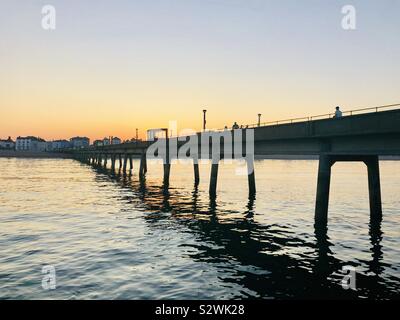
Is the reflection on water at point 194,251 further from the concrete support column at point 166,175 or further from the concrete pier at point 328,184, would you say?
the concrete support column at point 166,175

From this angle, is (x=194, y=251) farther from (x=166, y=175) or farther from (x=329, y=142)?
(x=166, y=175)

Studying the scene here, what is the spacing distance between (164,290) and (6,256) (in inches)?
380

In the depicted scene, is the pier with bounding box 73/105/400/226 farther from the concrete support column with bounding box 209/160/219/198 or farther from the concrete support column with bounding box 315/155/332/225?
the concrete support column with bounding box 209/160/219/198

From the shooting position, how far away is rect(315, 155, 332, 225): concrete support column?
90.7ft

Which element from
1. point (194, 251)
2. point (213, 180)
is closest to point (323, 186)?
point (194, 251)

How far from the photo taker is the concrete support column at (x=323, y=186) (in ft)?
90.7

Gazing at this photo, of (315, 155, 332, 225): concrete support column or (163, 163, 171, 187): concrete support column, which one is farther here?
(163, 163, 171, 187): concrete support column

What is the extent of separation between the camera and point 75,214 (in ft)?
108

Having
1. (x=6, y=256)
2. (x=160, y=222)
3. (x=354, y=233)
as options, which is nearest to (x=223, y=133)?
(x=160, y=222)

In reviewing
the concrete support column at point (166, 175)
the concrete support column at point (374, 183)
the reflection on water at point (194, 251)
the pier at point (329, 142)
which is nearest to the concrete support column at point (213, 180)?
the pier at point (329, 142)

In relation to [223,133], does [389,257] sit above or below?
below

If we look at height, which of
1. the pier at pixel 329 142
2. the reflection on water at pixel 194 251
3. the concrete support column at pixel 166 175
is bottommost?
the reflection on water at pixel 194 251

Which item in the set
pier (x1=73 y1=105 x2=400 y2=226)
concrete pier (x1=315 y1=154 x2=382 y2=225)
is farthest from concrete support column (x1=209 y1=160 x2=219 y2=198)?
concrete pier (x1=315 y1=154 x2=382 y2=225)
